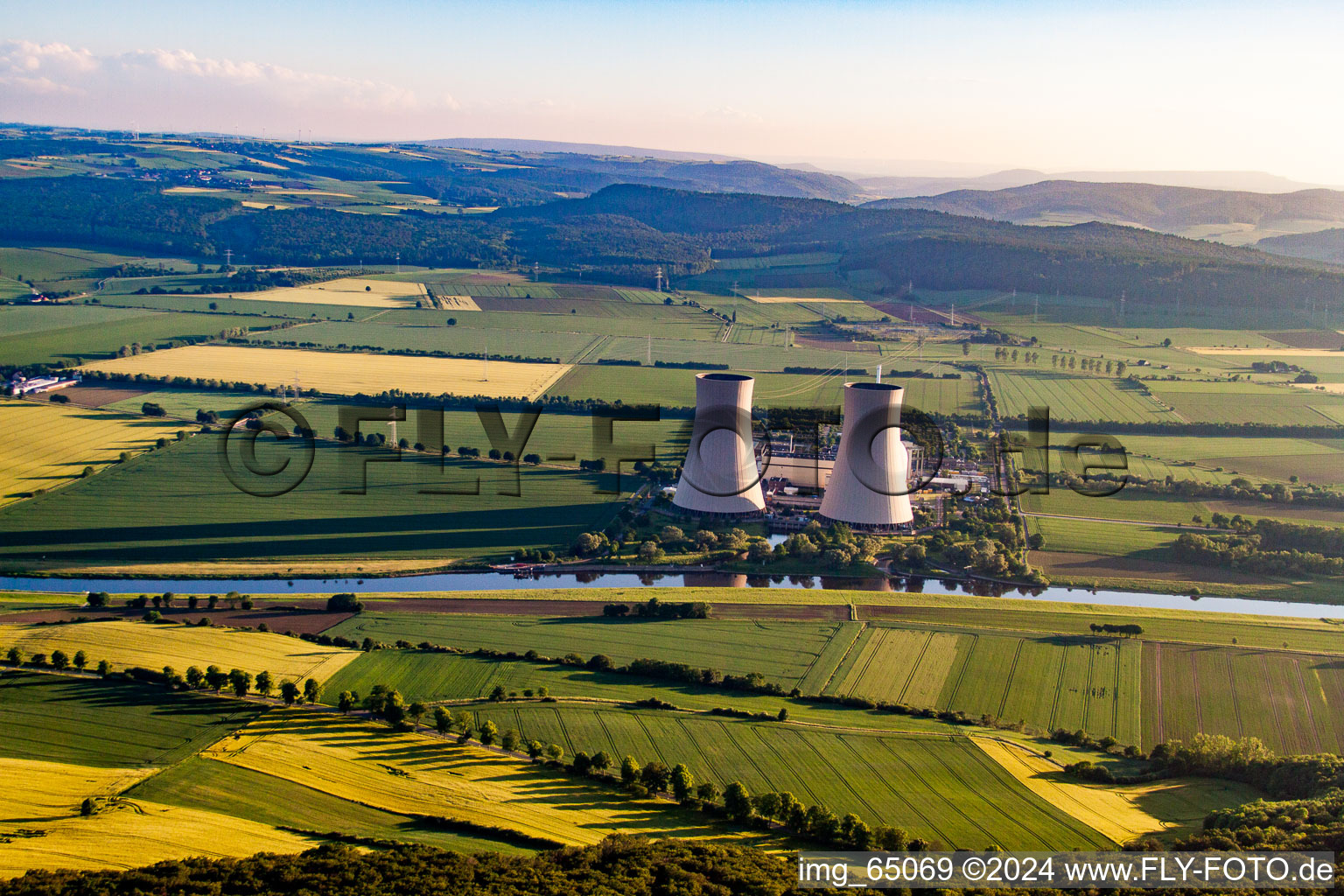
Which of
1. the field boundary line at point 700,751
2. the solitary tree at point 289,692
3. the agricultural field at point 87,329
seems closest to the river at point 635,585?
the solitary tree at point 289,692

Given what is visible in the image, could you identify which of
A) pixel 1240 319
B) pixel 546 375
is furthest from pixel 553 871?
pixel 1240 319

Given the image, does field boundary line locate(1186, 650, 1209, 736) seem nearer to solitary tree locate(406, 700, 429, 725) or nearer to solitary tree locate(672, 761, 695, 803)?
solitary tree locate(672, 761, 695, 803)

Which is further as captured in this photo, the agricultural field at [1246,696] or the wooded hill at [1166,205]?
the wooded hill at [1166,205]

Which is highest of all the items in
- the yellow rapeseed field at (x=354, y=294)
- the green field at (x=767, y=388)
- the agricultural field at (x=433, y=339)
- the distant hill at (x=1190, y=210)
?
the distant hill at (x=1190, y=210)

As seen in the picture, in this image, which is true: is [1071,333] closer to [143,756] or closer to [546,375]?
[546,375]

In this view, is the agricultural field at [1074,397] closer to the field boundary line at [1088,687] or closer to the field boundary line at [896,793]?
the field boundary line at [1088,687]

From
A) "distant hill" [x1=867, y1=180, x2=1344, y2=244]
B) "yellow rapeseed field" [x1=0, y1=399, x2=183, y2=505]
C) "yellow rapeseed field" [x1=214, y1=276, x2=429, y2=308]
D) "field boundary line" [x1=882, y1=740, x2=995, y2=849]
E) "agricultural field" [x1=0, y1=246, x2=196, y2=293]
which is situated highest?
"distant hill" [x1=867, y1=180, x2=1344, y2=244]

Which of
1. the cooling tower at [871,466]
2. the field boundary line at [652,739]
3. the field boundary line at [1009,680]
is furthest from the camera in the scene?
the cooling tower at [871,466]

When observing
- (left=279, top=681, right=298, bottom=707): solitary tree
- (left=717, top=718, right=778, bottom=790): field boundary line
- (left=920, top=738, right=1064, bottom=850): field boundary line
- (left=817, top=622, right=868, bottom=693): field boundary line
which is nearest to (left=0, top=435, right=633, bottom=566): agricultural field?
(left=279, top=681, right=298, bottom=707): solitary tree
